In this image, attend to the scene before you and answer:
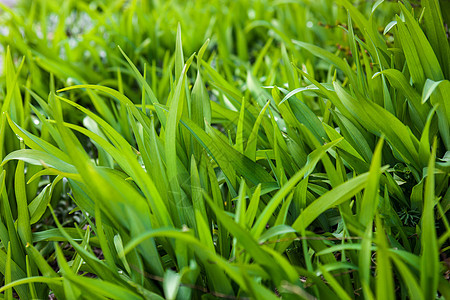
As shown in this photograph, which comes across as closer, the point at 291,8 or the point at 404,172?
the point at 404,172

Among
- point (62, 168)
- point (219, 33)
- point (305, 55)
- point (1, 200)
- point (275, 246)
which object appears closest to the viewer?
point (275, 246)

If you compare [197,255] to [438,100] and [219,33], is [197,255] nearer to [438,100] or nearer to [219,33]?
[438,100]

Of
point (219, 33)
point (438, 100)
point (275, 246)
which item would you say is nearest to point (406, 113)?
point (438, 100)

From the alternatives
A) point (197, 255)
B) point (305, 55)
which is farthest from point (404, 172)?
point (305, 55)

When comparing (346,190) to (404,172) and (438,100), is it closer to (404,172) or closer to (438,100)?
(404,172)

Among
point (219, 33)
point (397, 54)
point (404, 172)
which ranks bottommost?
point (404, 172)

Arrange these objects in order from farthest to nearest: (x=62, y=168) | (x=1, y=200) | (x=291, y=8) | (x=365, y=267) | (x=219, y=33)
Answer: (x=291, y=8) < (x=219, y=33) < (x=1, y=200) < (x=62, y=168) < (x=365, y=267)

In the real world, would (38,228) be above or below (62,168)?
below

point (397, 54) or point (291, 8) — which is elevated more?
point (291, 8)

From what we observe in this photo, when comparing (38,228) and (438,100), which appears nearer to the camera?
(438,100)

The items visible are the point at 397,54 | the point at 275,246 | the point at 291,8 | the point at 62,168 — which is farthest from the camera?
the point at 291,8
